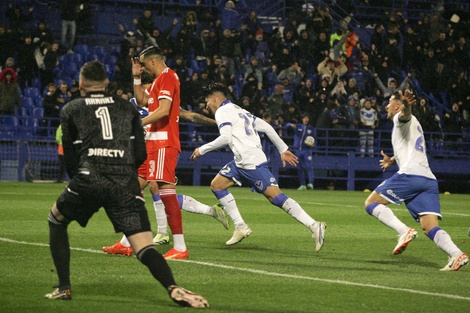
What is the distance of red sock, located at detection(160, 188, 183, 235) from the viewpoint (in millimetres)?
10406

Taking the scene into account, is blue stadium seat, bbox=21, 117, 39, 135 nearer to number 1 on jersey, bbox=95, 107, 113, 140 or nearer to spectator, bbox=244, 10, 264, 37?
spectator, bbox=244, 10, 264, 37

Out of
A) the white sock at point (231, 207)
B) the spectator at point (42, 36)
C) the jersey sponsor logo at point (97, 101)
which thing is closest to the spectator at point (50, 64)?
the spectator at point (42, 36)

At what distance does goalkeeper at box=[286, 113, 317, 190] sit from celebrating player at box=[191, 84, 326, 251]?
15.5 metres

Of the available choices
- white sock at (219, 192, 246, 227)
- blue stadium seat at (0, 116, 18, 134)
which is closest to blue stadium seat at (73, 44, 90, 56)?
blue stadium seat at (0, 116, 18, 134)

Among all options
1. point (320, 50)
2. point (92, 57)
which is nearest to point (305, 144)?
point (320, 50)

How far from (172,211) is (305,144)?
17995 mm

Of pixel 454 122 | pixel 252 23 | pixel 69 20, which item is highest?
pixel 252 23

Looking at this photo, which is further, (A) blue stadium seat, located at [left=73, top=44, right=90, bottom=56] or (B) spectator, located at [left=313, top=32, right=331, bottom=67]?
(B) spectator, located at [left=313, top=32, right=331, bottom=67]

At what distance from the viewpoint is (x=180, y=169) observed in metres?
Answer: 29.0

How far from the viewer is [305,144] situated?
92.5ft

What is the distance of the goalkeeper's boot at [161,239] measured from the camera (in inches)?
473

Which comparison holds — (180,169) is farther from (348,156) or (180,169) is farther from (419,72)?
(419,72)

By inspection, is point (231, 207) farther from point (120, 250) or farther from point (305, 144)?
point (305, 144)

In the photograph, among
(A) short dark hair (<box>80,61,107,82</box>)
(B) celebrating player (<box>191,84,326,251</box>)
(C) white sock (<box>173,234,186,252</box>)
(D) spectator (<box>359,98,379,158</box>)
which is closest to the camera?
(A) short dark hair (<box>80,61,107,82</box>)
